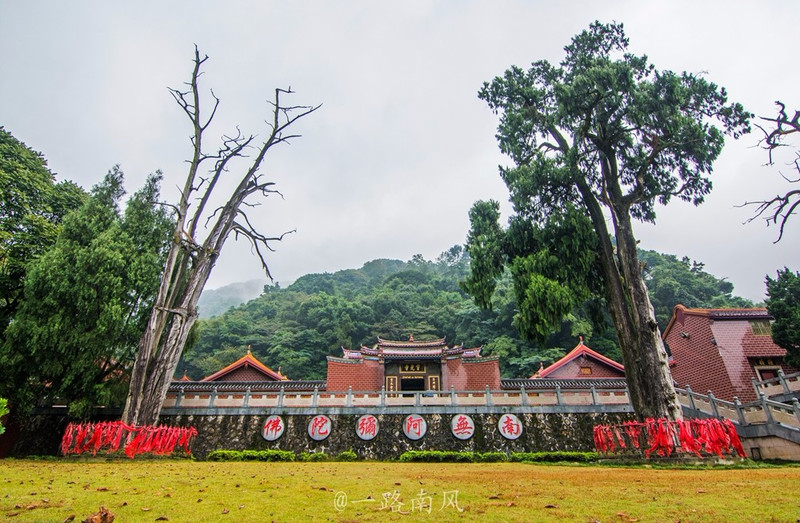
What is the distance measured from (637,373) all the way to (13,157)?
753 inches

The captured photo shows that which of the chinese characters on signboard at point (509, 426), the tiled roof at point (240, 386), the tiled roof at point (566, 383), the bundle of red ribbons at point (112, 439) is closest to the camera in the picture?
the bundle of red ribbons at point (112, 439)

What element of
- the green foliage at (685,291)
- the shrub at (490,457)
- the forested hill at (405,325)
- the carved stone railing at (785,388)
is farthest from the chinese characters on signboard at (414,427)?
the green foliage at (685,291)

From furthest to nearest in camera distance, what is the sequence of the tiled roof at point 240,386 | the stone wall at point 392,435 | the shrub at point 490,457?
the tiled roof at point 240,386, the stone wall at point 392,435, the shrub at point 490,457

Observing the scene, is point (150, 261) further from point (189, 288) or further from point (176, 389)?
point (176, 389)

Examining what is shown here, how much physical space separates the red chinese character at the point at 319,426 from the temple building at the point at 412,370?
5727 mm

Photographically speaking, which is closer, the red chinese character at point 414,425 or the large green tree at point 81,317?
the large green tree at point 81,317

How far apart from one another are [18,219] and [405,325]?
108 feet

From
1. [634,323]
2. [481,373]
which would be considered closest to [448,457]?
[634,323]

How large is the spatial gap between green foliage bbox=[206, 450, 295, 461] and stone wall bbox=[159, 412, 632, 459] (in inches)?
33.2

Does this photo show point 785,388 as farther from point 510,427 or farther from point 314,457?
point 314,457

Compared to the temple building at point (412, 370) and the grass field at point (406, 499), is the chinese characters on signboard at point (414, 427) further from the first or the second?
the grass field at point (406, 499)

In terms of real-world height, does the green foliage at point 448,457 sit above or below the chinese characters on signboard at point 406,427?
below

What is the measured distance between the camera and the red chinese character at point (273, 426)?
13.5 m

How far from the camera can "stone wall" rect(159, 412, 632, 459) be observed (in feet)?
43.4
